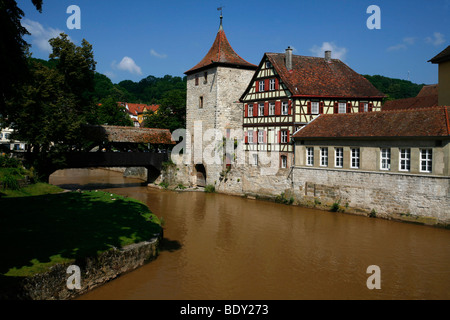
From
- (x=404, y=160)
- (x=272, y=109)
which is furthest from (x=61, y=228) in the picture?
(x=272, y=109)

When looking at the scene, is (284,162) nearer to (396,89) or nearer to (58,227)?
(58,227)

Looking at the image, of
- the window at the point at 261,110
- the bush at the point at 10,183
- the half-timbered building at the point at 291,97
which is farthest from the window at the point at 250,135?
the bush at the point at 10,183

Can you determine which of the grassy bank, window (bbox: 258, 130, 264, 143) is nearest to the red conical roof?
window (bbox: 258, 130, 264, 143)

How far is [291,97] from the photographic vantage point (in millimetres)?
22266

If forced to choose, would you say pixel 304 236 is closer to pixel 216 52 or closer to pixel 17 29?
pixel 17 29

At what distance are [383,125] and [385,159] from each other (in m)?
1.71

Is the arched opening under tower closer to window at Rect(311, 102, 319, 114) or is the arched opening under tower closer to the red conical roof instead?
the red conical roof

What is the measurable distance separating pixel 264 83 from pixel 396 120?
9306mm

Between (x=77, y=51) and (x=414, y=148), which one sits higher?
(x=77, y=51)

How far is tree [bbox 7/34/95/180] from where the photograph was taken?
20.4m

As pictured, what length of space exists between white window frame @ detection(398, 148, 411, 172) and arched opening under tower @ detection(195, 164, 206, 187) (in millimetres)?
15575

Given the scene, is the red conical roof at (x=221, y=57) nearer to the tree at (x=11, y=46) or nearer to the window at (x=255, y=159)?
the window at (x=255, y=159)
